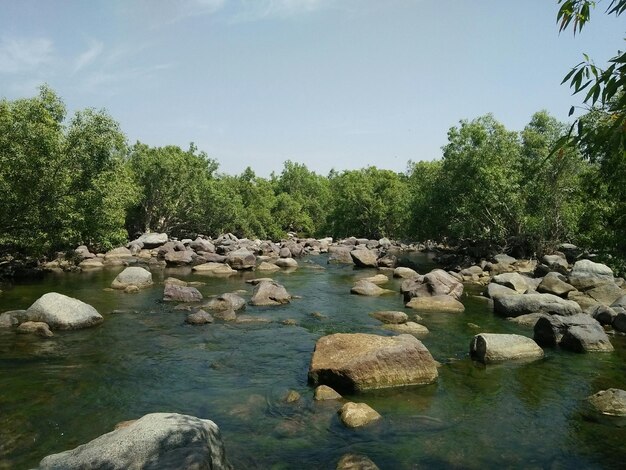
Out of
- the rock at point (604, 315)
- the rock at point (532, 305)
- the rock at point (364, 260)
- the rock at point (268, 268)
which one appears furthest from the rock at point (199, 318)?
the rock at point (364, 260)

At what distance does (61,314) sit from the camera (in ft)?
50.3

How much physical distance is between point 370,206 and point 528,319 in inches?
1890

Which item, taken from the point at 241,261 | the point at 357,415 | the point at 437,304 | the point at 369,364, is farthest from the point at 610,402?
the point at 241,261

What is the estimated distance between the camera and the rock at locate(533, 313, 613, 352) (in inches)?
548

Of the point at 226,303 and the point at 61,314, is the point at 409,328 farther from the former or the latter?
the point at 61,314

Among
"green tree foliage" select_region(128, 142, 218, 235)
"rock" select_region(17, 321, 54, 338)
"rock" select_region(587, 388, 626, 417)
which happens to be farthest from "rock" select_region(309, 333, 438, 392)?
"green tree foliage" select_region(128, 142, 218, 235)

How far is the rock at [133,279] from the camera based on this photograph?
23464 mm

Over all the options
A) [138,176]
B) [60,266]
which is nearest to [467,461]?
[60,266]

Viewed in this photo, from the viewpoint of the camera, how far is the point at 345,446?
8.16 meters

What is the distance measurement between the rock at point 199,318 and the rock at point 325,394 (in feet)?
23.6

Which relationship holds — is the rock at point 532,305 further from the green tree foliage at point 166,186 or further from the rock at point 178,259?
the green tree foliage at point 166,186

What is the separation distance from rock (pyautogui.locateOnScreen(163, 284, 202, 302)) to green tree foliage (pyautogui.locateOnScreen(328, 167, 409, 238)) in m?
43.1

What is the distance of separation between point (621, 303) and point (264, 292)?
13.9m

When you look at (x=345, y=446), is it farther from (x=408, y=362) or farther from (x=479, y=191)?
(x=479, y=191)
